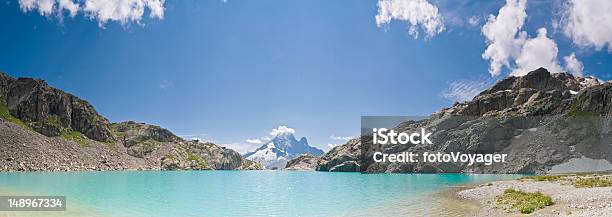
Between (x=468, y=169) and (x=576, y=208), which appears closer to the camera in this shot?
(x=576, y=208)

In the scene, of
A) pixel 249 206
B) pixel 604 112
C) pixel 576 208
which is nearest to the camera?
pixel 576 208

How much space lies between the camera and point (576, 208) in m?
29.7

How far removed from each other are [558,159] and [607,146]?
26795 mm

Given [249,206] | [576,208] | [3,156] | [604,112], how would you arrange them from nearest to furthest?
[576,208]
[249,206]
[3,156]
[604,112]

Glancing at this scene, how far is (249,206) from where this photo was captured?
156 feet

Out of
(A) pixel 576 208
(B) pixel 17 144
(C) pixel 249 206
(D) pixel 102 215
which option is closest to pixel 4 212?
(D) pixel 102 215

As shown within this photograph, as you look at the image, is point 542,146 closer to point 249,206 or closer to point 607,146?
point 607,146

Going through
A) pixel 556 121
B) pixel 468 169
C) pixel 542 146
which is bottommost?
pixel 468 169

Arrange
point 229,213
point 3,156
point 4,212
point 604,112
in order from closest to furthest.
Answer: point 4,212 → point 229,213 → point 3,156 → point 604,112

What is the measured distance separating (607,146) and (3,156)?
890 feet

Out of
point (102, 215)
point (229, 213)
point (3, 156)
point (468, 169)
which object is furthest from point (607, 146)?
point (3, 156)

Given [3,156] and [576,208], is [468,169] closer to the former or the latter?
[576,208]

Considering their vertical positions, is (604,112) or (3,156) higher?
(604,112)

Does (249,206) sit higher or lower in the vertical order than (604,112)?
lower
